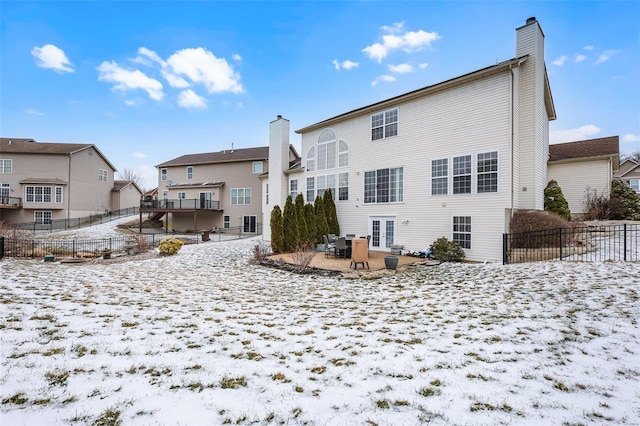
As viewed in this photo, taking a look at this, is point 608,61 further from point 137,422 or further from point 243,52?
point 137,422

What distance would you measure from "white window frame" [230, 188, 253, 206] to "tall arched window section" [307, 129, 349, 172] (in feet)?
45.7

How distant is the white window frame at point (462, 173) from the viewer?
548 inches

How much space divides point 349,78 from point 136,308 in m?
18.0

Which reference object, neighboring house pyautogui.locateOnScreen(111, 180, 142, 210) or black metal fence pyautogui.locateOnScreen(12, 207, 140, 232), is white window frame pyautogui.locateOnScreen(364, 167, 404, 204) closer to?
black metal fence pyautogui.locateOnScreen(12, 207, 140, 232)

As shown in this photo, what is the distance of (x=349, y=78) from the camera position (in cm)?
1973

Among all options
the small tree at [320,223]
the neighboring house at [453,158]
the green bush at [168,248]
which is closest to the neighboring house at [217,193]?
the green bush at [168,248]

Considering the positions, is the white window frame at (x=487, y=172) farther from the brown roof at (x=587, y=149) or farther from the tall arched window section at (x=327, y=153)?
the brown roof at (x=587, y=149)

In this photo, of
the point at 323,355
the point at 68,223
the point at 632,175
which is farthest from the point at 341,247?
the point at 632,175

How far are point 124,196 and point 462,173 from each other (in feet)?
137

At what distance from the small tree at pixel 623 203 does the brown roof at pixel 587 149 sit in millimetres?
2154

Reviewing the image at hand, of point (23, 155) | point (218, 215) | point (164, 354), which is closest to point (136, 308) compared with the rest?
point (164, 354)

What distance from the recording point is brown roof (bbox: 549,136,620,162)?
19.5m

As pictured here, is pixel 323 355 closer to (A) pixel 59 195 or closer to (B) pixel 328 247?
(B) pixel 328 247

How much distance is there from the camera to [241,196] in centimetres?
3347
